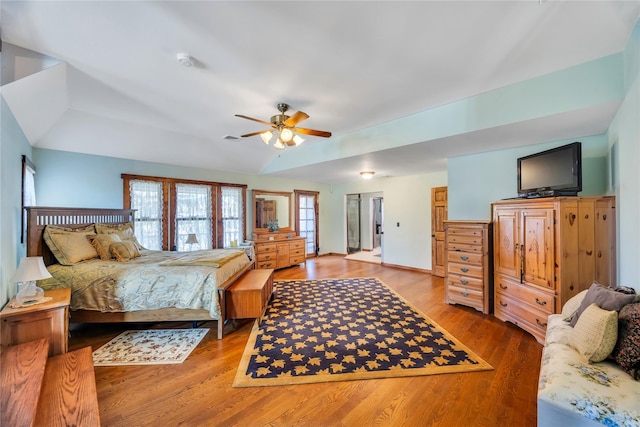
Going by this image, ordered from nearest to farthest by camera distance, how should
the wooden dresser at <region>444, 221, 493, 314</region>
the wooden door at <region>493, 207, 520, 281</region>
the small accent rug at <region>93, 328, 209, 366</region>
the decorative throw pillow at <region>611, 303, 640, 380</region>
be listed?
the decorative throw pillow at <region>611, 303, 640, 380</region>, the small accent rug at <region>93, 328, 209, 366</region>, the wooden door at <region>493, 207, 520, 281</region>, the wooden dresser at <region>444, 221, 493, 314</region>

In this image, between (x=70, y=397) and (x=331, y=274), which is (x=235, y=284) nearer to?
(x=70, y=397)

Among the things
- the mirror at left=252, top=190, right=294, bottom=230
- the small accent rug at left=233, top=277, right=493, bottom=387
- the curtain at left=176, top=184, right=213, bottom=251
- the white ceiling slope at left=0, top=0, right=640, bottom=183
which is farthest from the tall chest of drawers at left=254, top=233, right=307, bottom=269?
the white ceiling slope at left=0, top=0, right=640, bottom=183

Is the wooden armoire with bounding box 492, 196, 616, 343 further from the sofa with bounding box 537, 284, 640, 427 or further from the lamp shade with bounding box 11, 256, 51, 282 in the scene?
the lamp shade with bounding box 11, 256, 51, 282

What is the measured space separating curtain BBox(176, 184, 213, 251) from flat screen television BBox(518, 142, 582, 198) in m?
5.52

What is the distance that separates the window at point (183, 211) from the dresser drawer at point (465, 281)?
14.6 ft

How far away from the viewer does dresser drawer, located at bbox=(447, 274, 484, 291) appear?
3.51m

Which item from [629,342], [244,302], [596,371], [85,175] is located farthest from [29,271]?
[629,342]

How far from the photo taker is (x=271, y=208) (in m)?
6.56

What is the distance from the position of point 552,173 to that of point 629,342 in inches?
80.0

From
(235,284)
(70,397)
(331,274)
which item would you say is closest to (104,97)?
(235,284)

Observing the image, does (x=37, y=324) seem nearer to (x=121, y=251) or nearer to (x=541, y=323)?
(x=121, y=251)

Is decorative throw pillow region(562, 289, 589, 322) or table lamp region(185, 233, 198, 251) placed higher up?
table lamp region(185, 233, 198, 251)

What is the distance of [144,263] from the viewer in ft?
10.5

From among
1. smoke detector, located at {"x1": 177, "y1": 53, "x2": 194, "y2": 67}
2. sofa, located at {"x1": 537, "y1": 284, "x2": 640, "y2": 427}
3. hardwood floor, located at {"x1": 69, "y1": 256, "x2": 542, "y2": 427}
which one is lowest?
hardwood floor, located at {"x1": 69, "y1": 256, "x2": 542, "y2": 427}
